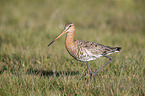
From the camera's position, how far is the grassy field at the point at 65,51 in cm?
378

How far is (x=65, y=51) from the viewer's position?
5.75m

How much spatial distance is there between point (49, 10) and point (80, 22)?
289 cm

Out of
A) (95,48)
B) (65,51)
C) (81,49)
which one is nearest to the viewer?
(81,49)

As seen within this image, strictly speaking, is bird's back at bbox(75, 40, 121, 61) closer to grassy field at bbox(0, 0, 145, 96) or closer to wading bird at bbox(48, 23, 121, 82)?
wading bird at bbox(48, 23, 121, 82)

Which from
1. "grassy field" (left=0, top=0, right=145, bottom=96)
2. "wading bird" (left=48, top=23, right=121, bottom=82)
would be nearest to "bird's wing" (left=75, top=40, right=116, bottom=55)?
"wading bird" (left=48, top=23, right=121, bottom=82)

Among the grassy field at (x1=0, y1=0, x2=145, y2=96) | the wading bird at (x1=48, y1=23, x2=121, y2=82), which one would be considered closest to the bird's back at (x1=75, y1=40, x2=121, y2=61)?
the wading bird at (x1=48, y1=23, x2=121, y2=82)

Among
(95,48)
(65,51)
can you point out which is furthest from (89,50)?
(65,51)

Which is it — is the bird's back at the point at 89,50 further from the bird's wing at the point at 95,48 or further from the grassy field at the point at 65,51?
the grassy field at the point at 65,51

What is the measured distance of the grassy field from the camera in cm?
378

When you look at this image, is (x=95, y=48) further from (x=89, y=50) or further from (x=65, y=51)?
(x=65, y=51)

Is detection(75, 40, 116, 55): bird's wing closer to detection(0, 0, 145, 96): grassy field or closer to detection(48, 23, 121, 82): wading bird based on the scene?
detection(48, 23, 121, 82): wading bird

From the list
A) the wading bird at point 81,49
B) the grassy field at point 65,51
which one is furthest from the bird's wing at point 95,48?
the grassy field at point 65,51

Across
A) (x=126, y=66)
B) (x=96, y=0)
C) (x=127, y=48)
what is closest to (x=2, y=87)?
(x=126, y=66)

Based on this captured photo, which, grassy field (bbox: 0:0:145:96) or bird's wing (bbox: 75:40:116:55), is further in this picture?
bird's wing (bbox: 75:40:116:55)
